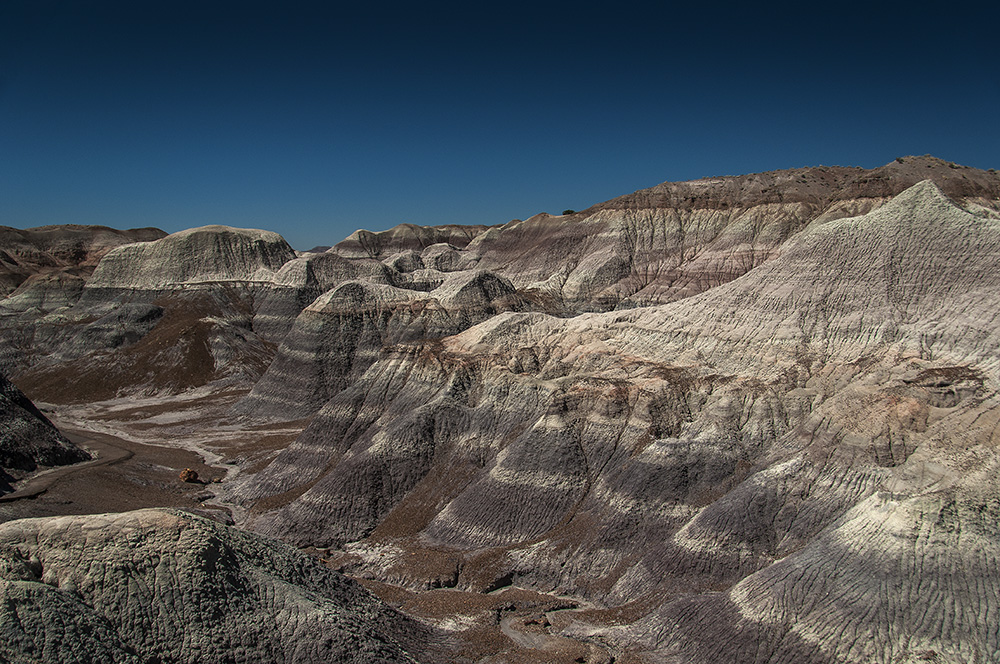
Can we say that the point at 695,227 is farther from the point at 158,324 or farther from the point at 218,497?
the point at 158,324

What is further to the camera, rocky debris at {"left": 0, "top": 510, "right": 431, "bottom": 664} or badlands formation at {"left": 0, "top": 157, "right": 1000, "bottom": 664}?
badlands formation at {"left": 0, "top": 157, "right": 1000, "bottom": 664}

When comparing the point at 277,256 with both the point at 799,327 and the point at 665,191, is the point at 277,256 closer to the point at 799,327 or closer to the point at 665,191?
the point at 665,191

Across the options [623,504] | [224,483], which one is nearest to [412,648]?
[623,504]

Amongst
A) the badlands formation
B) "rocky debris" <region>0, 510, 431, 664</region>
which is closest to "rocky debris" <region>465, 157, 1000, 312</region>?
the badlands formation

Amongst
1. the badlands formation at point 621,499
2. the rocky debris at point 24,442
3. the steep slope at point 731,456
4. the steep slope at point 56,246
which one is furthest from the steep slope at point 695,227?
the steep slope at point 56,246

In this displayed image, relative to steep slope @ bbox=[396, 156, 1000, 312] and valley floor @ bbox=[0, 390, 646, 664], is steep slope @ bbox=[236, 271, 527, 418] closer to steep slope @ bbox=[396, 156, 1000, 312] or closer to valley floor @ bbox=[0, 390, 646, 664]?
valley floor @ bbox=[0, 390, 646, 664]
